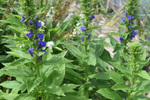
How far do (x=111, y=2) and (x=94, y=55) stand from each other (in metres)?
3.99

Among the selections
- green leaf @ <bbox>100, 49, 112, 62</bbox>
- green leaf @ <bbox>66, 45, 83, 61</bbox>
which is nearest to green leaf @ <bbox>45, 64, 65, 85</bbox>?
green leaf @ <bbox>66, 45, 83, 61</bbox>

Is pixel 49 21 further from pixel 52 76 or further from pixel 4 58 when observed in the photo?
pixel 52 76

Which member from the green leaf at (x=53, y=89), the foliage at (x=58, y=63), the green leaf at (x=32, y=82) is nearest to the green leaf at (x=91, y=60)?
the foliage at (x=58, y=63)

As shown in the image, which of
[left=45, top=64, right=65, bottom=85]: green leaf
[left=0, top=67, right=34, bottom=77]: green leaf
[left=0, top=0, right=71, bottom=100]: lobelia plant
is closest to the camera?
[left=0, top=0, right=71, bottom=100]: lobelia plant

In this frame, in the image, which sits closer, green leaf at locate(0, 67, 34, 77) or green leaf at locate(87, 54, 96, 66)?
green leaf at locate(0, 67, 34, 77)

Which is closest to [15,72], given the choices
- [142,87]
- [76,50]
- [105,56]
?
[76,50]

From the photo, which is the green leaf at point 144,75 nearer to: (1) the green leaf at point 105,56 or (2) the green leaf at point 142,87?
(2) the green leaf at point 142,87

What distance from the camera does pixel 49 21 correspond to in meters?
3.13

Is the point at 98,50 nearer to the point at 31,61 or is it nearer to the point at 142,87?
the point at 142,87

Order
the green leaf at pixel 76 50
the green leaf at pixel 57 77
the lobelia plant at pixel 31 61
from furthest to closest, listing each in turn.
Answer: the green leaf at pixel 76 50, the green leaf at pixel 57 77, the lobelia plant at pixel 31 61

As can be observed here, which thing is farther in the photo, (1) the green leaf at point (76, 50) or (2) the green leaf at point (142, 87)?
(1) the green leaf at point (76, 50)

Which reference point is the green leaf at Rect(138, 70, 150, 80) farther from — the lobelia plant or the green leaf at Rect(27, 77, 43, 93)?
the green leaf at Rect(27, 77, 43, 93)

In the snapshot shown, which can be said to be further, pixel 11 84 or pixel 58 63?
pixel 11 84

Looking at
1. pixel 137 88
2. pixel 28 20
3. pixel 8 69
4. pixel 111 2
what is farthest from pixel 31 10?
pixel 111 2
